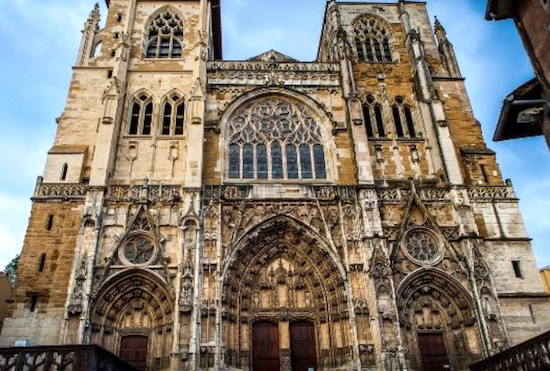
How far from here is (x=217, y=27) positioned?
2681 centimetres

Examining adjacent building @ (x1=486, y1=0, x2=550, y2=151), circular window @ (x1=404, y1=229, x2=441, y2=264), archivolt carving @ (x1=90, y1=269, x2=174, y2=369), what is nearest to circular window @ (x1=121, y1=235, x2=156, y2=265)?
archivolt carving @ (x1=90, y1=269, x2=174, y2=369)

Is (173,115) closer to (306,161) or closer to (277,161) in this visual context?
(277,161)

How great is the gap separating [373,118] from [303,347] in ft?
32.2

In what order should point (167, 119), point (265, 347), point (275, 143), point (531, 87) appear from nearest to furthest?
point (531, 87) < point (265, 347) < point (275, 143) < point (167, 119)

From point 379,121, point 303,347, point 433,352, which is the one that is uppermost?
point 379,121

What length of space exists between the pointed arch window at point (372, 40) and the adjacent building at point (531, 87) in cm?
1271

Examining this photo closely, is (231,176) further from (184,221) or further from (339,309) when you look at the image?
(339,309)

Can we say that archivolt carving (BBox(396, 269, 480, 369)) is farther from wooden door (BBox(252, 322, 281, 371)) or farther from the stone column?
wooden door (BBox(252, 322, 281, 371))

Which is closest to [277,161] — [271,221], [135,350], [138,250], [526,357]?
[271,221]

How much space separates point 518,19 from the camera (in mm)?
9547

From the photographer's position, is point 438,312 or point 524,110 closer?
point 524,110

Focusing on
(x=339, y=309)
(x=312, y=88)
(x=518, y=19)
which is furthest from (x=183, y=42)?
(x=518, y=19)

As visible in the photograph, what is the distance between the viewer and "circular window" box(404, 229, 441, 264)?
1617 cm

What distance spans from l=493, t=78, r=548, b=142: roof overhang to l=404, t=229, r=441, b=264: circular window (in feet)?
25.3
